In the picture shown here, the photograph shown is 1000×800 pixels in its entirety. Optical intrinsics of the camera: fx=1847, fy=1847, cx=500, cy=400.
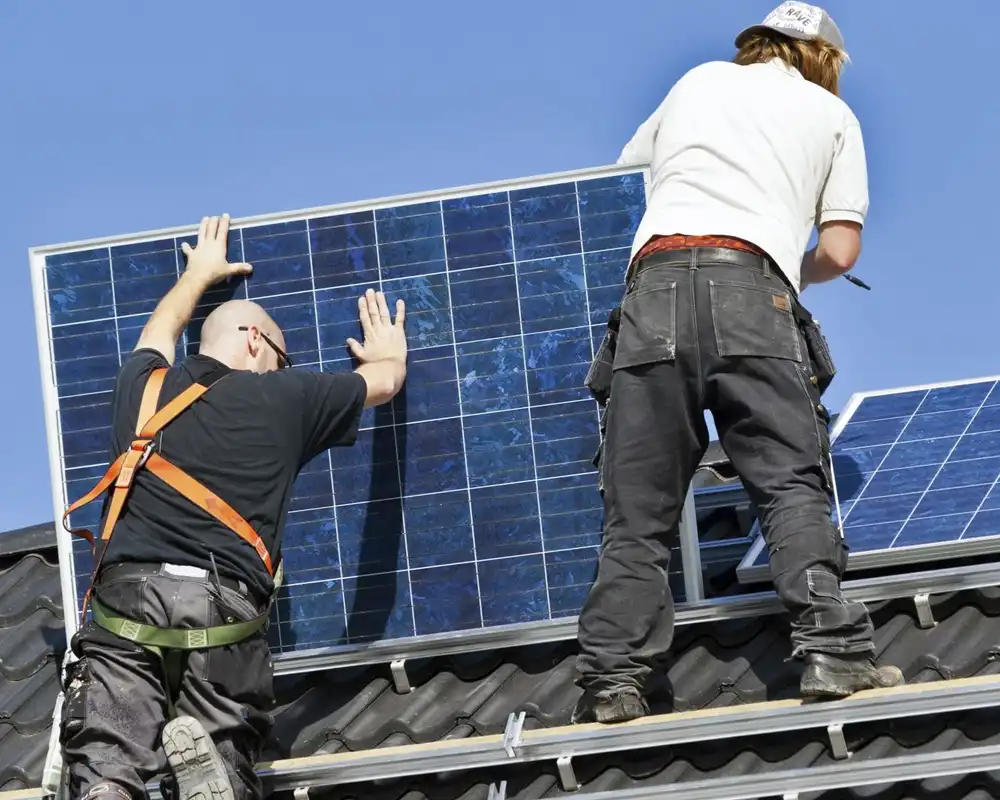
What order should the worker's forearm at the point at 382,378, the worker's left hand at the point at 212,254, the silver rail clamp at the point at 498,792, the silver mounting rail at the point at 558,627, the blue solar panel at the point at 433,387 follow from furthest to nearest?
the worker's left hand at the point at 212,254 → the blue solar panel at the point at 433,387 → the worker's forearm at the point at 382,378 → the silver mounting rail at the point at 558,627 → the silver rail clamp at the point at 498,792

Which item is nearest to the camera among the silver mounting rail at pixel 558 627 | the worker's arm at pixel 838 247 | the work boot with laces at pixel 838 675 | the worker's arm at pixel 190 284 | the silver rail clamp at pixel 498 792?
the work boot with laces at pixel 838 675

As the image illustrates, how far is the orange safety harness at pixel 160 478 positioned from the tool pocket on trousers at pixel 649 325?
1.58m

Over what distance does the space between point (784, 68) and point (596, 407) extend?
1641mm

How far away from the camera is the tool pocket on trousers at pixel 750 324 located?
7039mm

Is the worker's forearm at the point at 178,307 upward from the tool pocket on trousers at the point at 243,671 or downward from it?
upward

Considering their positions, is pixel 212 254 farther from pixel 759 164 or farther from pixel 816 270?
pixel 816 270

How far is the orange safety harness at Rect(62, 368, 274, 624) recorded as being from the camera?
23.1 feet

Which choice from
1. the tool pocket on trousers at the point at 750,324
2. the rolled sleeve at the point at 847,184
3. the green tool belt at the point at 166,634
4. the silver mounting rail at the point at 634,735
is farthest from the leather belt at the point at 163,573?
the rolled sleeve at the point at 847,184

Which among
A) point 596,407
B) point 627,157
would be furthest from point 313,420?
point 627,157

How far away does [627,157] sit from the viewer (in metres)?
8.11

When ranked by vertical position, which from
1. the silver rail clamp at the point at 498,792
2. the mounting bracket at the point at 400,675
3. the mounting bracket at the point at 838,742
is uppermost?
the mounting bracket at the point at 400,675

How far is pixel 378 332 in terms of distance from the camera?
8094 mm

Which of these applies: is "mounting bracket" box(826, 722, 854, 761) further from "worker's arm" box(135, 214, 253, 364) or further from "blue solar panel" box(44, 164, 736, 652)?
"worker's arm" box(135, 214, 253, 364)

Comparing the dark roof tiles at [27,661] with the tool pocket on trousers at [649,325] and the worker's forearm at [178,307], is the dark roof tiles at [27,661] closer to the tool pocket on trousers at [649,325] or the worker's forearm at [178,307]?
the worker's forearm at [178,307]
